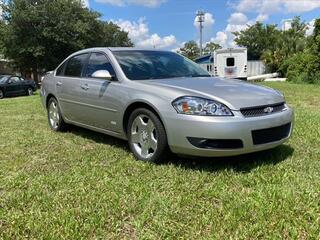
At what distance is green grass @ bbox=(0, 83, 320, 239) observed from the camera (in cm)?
304

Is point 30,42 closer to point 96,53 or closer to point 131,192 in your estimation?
point 96,53

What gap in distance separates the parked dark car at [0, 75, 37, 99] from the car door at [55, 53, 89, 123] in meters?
15.7

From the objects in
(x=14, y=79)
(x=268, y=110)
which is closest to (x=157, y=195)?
(x=268, y=110)

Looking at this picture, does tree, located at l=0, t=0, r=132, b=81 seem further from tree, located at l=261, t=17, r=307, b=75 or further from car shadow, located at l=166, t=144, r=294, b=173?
car shadow, located at l=166, t=144, r=294, b=173

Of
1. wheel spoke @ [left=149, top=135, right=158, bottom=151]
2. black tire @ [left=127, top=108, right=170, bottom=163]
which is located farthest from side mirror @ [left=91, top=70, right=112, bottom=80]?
wheel spoke @ [left=149, top=135, right=158, bottom=151]

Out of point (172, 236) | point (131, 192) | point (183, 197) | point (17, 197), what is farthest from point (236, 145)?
point (17, 197)

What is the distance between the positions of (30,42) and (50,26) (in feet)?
7.39

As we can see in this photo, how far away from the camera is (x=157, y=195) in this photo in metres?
3.69

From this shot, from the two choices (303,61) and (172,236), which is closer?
(172,236)

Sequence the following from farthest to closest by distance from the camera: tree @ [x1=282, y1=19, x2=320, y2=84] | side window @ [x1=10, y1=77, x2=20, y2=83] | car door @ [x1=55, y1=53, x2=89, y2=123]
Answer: side window @ [x1=10, y1=77, x2=20, y2=83] < tree @ [x1=282, y1=19, x2=320, y2=84] < car door @ [x1=55, y1=53, x2=89, y2=123]

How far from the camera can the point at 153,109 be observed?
4570mm

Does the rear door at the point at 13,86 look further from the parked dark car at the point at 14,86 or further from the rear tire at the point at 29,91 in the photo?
the rear tire at the point at 29,91

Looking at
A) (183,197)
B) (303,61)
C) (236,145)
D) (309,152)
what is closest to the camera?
(183,197)

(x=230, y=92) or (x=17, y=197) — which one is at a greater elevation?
(x=230, y=92)
